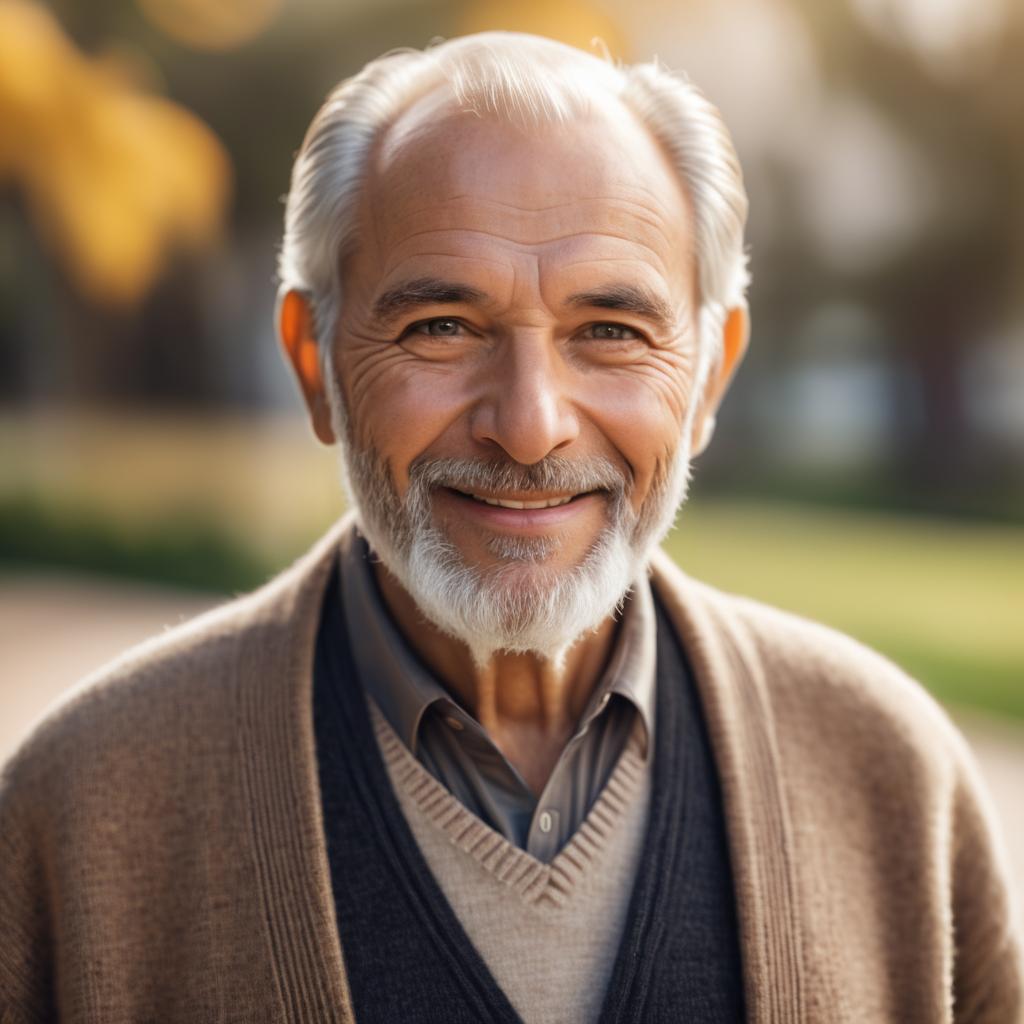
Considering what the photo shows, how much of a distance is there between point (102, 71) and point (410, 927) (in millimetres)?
8709

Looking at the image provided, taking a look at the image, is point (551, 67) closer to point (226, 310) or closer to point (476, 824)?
point (476, 824)

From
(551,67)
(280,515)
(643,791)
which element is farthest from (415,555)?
(280,515)

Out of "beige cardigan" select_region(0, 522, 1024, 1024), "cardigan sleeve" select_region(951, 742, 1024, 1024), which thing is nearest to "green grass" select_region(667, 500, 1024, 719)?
"cardigan sleeve" select_region(951, 742, 1024, 1024)

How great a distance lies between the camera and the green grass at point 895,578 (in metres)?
6.99

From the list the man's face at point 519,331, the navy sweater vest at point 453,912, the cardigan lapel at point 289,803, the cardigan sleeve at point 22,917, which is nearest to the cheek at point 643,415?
the man's face at point 519,331

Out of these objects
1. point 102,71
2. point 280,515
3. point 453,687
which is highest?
point 102,71

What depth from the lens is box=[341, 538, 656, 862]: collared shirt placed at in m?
1.81

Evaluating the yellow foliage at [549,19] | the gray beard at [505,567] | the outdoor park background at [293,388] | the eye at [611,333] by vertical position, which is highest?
the yellow foliage at [549,19]

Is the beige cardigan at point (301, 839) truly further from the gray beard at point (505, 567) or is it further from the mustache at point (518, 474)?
the mustache at point (518, 474)

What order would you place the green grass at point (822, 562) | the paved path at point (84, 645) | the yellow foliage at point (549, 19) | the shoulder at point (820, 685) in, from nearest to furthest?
the shoulder at point (820, 685) → the paved path at point (84, 645) → the green grass at point (822, 562) → the yellow foliage at point (549, 19)

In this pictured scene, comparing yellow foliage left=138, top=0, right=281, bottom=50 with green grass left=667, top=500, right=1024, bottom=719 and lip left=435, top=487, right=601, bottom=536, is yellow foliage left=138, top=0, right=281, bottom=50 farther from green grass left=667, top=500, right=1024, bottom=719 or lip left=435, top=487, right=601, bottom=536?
lip left=435, top=487, right=601, bottom=536

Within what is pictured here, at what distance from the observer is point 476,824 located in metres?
1.74

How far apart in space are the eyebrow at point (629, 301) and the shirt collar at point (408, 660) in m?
0.51

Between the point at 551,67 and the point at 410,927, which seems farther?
the point at 551,67
